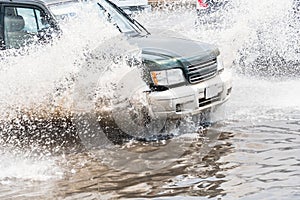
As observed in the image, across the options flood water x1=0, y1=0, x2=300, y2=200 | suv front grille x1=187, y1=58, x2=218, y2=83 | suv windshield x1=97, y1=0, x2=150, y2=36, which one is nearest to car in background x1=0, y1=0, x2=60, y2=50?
flood water x1=0, y1=0, x2=300, y2=200

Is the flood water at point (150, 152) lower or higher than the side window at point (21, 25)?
lower

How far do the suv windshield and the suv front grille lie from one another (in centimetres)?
117

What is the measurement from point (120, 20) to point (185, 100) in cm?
186

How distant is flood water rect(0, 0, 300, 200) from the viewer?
519 cm

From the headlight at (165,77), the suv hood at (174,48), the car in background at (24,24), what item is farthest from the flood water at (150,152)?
the headlight at (165,77)

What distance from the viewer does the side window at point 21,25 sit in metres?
6.99

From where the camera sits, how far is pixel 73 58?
6797mm

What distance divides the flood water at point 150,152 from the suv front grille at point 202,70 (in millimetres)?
632

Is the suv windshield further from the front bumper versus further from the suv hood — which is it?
the front bumper

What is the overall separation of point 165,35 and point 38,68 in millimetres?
1915

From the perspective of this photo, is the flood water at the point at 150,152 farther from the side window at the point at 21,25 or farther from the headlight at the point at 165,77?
the headlight at the point at 165,77

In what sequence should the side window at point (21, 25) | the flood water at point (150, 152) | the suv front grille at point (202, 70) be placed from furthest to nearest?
1. the side window at point (21, 25)
2. the suv front grille at point (202, 70)
3. the flood water at point (150, 152)

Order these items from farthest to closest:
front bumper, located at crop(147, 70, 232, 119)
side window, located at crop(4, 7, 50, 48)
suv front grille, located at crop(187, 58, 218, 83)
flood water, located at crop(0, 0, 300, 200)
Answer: side window, located at crop(4, 7, 50, 48), suv front grille, located at crop(187, 58, 218, 83), front bumper, located at crop(147, 70, 232, 119), flood water, located at crop(0, 0, 300, 200)

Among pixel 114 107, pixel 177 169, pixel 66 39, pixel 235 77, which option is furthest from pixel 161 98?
pixel 235 77
